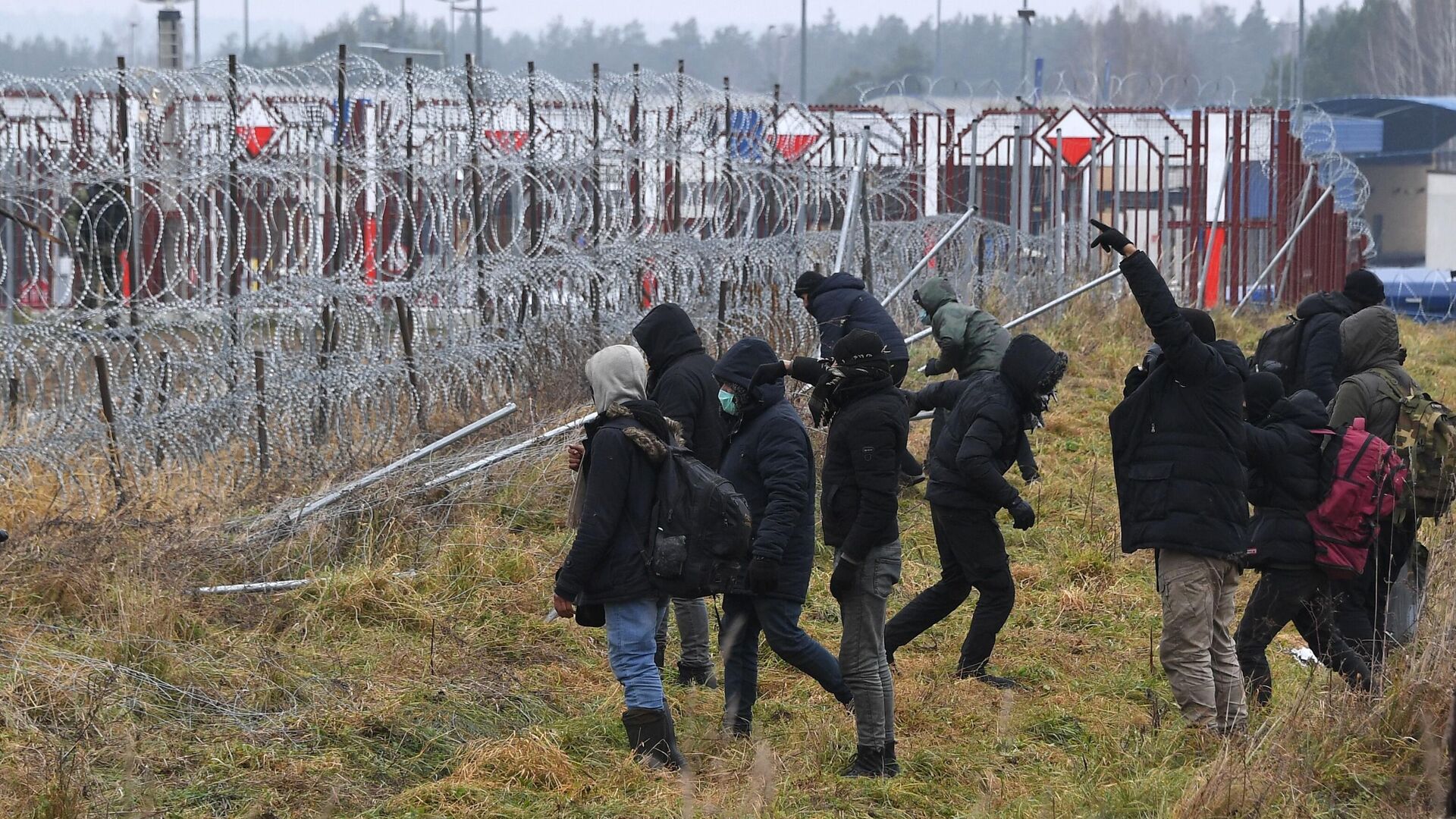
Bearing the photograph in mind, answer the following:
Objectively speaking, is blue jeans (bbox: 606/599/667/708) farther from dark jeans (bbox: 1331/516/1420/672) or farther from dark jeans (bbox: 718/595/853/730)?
dark jeans (bbox: 1331/516/1420/672)

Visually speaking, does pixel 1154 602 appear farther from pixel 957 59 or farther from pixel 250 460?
pixel 957 59

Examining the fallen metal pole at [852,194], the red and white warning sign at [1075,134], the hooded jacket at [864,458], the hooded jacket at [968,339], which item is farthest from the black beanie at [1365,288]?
the red and white warning sign at [1075,134]

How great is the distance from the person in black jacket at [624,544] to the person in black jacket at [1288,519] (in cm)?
214

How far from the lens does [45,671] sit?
→ 5.68 metres

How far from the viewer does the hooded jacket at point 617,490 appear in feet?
17.2

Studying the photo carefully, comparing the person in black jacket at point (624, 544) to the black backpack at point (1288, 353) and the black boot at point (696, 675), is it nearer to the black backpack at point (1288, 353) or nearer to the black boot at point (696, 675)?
the black boot at point (696, 675)

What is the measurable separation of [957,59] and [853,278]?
479ft

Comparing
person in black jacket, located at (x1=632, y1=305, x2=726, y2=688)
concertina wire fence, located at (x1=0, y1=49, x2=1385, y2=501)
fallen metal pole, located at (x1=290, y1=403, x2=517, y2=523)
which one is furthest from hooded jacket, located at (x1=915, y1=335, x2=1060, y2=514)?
concertina wire fence, located at (x1=0, y1=49, x2=1385, y2=501)

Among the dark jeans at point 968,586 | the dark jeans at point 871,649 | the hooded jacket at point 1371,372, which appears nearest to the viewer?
the dark jeans at point 871,649

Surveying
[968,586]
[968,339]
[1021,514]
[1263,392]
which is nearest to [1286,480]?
[1263,392]

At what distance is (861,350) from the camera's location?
550 centimetres

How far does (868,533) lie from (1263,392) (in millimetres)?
1697

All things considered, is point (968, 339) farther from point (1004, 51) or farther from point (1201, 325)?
point (1004, 51)

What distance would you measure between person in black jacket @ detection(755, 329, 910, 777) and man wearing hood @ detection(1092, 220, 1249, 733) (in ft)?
2.65
